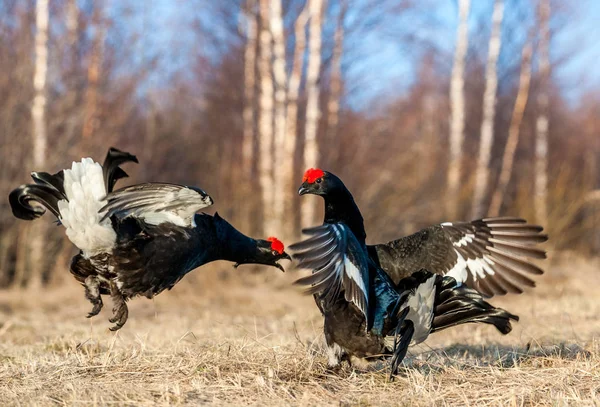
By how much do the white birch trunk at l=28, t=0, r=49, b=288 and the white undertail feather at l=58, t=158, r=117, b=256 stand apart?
5.58m

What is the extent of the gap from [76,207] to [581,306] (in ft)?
16.7

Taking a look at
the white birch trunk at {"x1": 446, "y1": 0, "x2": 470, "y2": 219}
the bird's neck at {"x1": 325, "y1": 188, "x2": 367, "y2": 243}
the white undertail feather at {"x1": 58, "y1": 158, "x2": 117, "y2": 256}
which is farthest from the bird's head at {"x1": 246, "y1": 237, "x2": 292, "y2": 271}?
the white birch trunk at {"x1": 446, "y1": 0, "x2": 470, "y2": 219}

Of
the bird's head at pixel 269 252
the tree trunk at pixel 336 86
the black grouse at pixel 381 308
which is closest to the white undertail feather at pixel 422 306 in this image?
the black grouse at pixel 381 308

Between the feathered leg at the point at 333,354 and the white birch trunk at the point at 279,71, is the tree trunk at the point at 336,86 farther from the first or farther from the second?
the feathered leg at the point at 333,354

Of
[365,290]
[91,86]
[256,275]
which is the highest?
[91,86]

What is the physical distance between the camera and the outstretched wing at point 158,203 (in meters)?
3.36

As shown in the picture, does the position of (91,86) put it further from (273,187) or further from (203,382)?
(203,382)

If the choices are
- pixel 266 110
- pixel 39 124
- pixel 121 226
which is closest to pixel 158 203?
pixel 121 226

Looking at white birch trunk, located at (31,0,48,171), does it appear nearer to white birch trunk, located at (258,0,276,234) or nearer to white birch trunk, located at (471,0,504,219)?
white birch trunk, located at (258,0,276,234)

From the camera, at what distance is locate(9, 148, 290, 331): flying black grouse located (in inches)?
138

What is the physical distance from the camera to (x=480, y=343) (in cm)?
455

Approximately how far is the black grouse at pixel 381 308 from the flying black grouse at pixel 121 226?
25.4 inches

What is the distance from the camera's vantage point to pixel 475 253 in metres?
4.11

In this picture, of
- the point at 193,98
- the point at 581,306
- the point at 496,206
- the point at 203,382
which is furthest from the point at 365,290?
the point at 193,98
